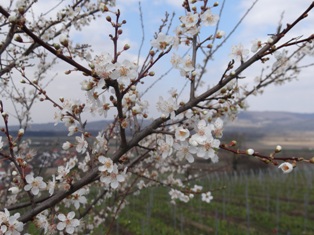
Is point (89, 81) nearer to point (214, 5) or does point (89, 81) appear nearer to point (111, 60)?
point (111, 60)

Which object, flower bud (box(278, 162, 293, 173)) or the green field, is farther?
the green field

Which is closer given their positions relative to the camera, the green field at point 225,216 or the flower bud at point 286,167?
the flower bud at point 286,167

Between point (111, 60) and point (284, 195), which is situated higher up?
point (111, 60)

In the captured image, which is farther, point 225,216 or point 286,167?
point 225,216

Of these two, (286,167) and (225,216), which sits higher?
(286,167)

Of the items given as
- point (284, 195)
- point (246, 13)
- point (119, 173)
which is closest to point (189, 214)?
point (284, 195)

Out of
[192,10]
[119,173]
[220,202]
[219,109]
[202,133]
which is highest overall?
[192,10]

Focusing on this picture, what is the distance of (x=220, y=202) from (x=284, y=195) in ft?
9.58

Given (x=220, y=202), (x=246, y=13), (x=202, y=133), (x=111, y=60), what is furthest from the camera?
(x=220, y=202)

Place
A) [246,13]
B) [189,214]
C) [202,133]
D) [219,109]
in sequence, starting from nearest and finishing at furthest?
[202,133]
[219,109]
[246,13]
[189,214]

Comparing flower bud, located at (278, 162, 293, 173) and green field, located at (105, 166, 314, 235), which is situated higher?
flower bud, located at (278, 162, 293, 173)

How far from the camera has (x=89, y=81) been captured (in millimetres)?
1553

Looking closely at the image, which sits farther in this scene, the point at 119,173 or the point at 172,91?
the point at 172,91

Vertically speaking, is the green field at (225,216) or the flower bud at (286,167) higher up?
the flower bud at (286,167)
